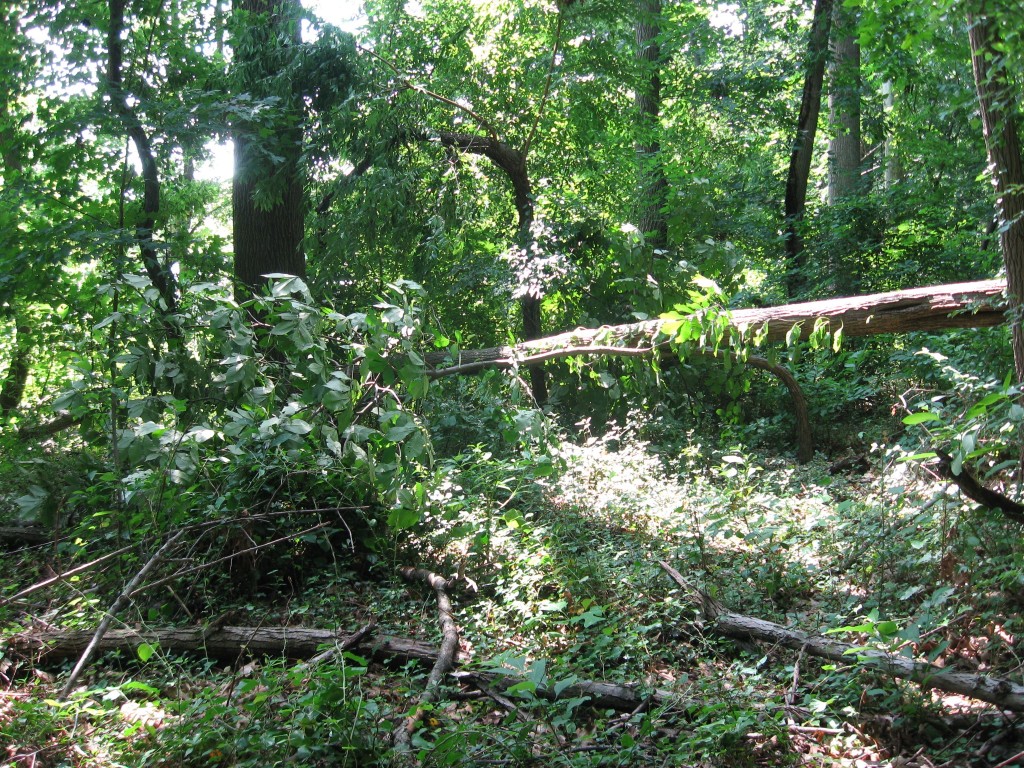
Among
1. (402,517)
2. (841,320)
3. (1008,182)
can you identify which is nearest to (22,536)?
(402,517)

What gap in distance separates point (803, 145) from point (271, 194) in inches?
273

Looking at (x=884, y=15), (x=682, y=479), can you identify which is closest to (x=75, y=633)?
(x=682, y=479)

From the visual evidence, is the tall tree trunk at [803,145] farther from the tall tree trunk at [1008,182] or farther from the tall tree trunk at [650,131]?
the tall tree trunk at [1008,182]

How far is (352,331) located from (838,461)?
4.92 meters

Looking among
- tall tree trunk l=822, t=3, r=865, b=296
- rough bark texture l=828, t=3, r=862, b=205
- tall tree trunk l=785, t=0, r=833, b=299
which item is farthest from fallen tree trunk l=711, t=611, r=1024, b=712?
rough bark texture l=828, t=3, r=862, b=205

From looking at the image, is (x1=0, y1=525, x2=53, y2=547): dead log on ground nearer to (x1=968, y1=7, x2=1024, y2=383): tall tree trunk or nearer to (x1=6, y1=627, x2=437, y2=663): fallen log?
(x1=6, y1=627, x2=437, y2=663): fallen log

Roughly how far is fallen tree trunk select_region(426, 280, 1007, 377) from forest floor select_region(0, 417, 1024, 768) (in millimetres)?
1074

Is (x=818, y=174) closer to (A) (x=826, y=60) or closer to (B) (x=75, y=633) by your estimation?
(A) (x=826, y=60)

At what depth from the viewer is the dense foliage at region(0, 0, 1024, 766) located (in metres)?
3.37

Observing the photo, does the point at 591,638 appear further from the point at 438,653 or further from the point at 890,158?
the point at 890,158

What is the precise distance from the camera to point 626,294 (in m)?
8.89

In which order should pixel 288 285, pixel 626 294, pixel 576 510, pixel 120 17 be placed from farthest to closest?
pixel 626 294, pixel 120 17, pixel 576 510, pixel 288 285

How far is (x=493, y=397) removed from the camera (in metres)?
6.39

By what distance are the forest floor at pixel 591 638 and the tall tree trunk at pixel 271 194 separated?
3464 millimetres
